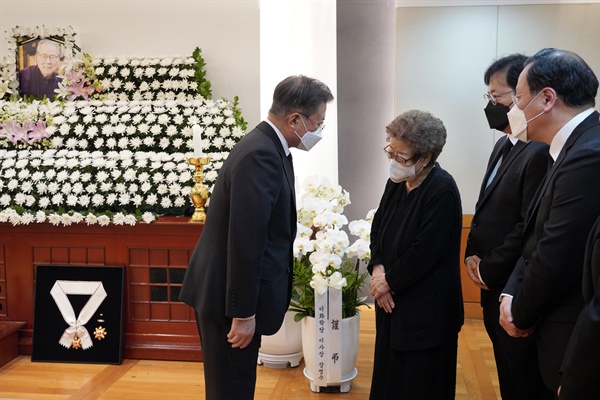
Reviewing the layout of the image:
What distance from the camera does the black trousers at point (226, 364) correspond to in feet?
7.36

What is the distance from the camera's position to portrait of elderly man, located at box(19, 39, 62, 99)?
5102mm

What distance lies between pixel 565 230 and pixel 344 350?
5.94ft

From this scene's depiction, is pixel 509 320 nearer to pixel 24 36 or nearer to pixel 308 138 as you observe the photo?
pixel 308 138

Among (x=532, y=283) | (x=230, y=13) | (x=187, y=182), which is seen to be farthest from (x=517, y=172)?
(x=230, y=13)

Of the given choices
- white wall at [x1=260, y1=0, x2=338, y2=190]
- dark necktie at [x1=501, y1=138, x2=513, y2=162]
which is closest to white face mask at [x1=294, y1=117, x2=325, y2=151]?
dark necktie at [x1=501, y1=138, x2=513, y2=162]

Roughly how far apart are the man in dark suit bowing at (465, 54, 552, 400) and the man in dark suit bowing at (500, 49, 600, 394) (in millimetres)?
336

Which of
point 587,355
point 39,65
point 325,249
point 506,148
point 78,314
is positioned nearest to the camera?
point 587,355

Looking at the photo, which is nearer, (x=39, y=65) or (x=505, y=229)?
(x=505, y=229)

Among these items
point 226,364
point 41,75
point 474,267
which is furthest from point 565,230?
point 41,75

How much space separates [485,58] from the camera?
180 inches

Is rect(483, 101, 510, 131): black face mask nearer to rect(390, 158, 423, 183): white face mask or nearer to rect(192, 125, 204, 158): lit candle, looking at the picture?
rect(390, 158, 423, 183): white face mask

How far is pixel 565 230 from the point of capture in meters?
1.81

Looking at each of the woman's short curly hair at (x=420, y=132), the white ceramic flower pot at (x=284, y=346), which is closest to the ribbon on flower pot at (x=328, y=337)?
the white ceramic flower pot at (x=284, y=346)

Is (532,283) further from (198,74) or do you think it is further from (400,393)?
(198,74)
